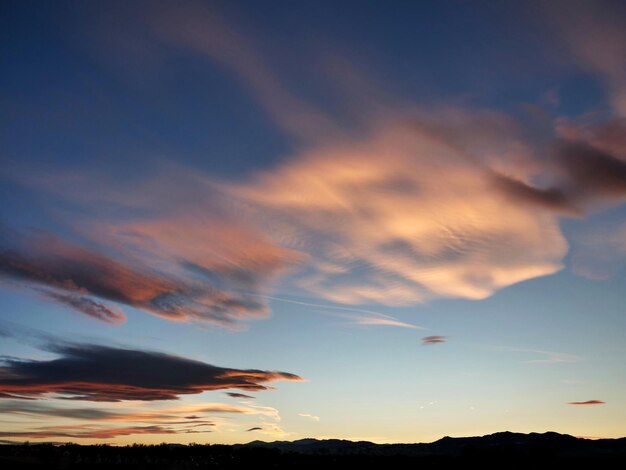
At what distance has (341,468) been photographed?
197 ft

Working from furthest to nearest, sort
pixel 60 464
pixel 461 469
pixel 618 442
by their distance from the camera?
pixel 618 442
pixel 461 469
pixel 60 464

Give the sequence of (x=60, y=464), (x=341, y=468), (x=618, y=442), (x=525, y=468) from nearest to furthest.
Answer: (x=60, y=464), (x=341, y=468), (x=525, y=468), (x=618, y=442)

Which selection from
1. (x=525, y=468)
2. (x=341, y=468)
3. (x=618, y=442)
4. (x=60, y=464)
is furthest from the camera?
(x=618, y=442)

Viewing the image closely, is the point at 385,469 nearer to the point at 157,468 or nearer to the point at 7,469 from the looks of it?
the point at 157,468

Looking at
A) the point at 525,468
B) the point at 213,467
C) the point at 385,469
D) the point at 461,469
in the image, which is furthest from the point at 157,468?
the point at 525,468

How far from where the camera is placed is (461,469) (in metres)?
65.8

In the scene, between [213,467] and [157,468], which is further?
[213,467]

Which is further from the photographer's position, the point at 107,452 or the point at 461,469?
the point at 461,469

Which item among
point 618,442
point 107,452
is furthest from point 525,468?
point 618,442

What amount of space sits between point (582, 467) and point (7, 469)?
3188 inches

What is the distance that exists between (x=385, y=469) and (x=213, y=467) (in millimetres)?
24485

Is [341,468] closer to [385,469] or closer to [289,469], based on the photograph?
[385,469]

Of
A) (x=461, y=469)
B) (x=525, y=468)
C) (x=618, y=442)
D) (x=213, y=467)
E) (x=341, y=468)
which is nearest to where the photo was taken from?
(x=213, y=467)

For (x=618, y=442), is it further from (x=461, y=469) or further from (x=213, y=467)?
(x=213, y=467)
